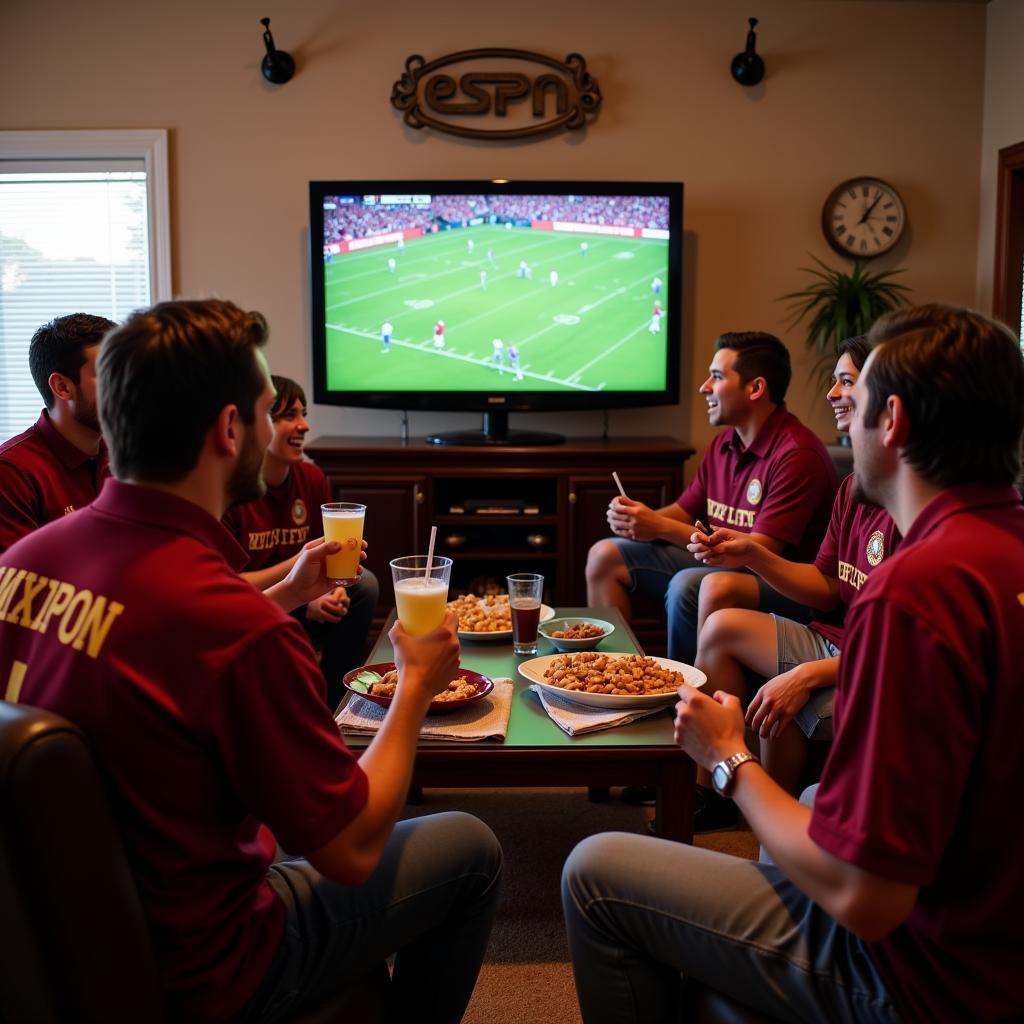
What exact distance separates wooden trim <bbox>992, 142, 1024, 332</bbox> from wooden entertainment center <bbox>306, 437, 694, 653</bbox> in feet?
4.86

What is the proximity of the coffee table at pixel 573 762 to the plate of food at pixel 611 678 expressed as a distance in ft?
0.18

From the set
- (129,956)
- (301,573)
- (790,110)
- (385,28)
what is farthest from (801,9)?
(129,956)

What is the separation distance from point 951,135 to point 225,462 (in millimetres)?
4230

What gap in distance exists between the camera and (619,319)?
14.4 feet

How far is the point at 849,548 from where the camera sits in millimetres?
2424

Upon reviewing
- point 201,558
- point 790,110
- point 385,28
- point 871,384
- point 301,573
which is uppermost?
point 385,28

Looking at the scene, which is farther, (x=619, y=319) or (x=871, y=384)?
(x=619, y=319)

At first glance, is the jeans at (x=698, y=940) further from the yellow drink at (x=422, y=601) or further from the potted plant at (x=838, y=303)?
the potted plant at (x=838, y=303)

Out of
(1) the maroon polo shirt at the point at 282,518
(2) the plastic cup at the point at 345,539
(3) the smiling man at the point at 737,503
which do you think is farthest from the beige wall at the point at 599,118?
(2) the plastic cup at the point at 345,539

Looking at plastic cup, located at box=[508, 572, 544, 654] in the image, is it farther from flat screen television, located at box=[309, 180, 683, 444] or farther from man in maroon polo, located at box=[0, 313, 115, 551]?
flat screen television, located at box=[309, 180, 683, 444]

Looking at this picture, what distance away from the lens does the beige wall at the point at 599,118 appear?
14.4ft

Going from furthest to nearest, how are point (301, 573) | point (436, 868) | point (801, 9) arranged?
point (801, 9) < point (301, 573) < point (436, 868)

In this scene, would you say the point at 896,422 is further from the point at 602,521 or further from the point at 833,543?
the point at 602,521

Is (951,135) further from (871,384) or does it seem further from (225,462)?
(225,462)
